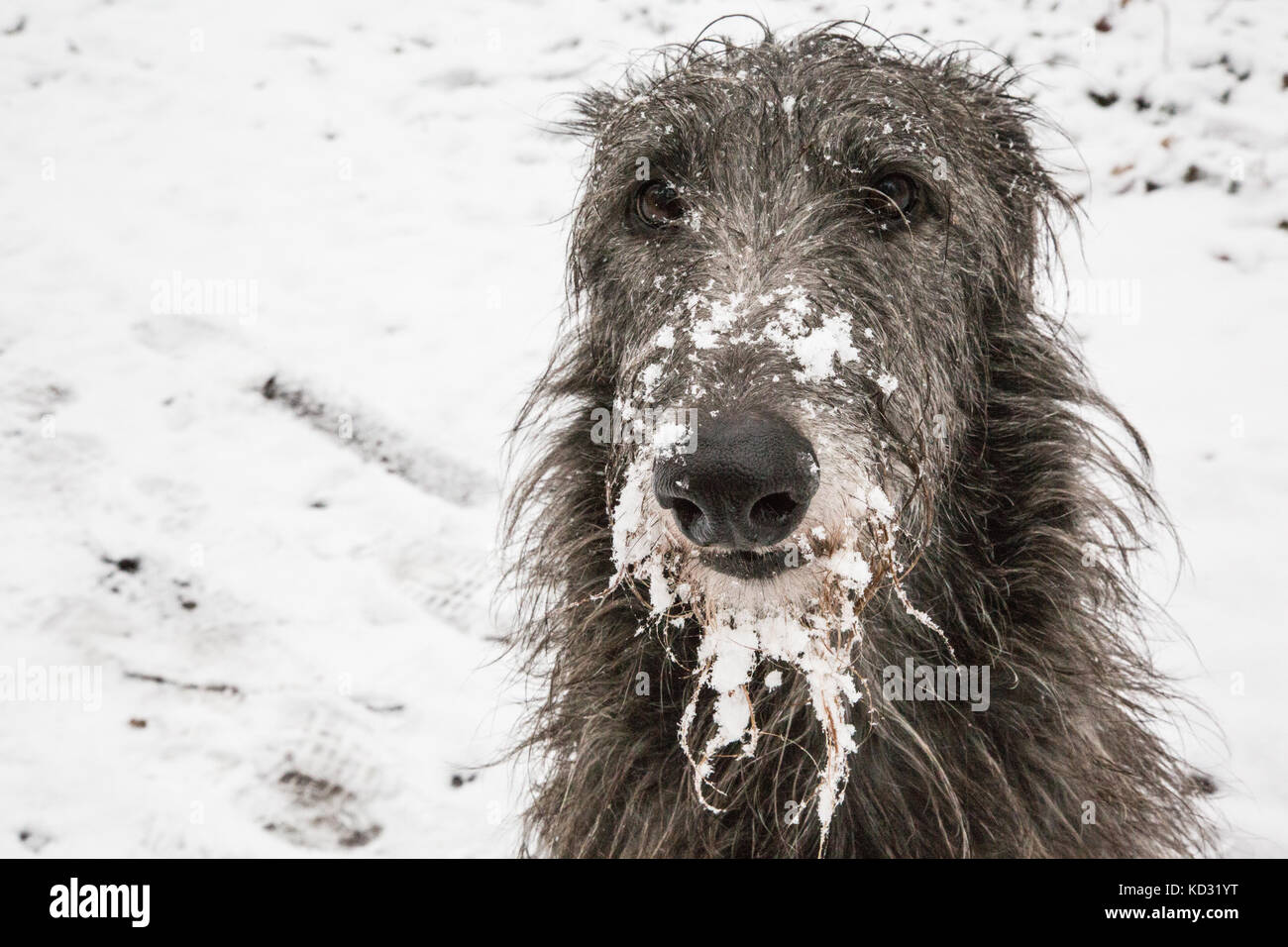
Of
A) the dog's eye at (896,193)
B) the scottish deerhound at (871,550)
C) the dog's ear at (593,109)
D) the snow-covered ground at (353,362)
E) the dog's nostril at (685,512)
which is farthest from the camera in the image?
the snow-covered ground at (353,362)

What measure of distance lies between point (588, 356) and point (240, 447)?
2.33 meters

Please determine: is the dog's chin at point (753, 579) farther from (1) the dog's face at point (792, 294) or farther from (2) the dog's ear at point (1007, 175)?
(2) the dog's ear at point (1007, 175)

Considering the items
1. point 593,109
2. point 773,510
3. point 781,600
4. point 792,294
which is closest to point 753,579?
point 781,600

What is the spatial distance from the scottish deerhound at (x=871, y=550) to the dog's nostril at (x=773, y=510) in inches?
11.5

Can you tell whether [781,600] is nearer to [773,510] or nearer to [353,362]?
[773,510]

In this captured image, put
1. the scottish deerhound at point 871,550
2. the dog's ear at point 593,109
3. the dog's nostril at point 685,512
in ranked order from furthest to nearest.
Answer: the dog's ear at point 593,109, the scottish deerhound at point 871,550, the dog's nostril at point 685,512

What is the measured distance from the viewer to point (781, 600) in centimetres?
217

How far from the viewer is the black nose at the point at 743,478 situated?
75.6 inches

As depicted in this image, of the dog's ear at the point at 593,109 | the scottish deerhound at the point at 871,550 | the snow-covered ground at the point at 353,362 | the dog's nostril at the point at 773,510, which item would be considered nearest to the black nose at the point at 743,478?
the dog's nostril at the point at 773,510

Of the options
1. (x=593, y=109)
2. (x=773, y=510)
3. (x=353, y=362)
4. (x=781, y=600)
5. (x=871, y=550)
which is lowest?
(x=353, y=362)

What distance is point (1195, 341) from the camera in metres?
4.93

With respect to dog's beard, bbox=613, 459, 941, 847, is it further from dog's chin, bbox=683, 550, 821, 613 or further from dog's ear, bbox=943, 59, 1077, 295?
dog's ear, bbox=943, 59, 1077, 295

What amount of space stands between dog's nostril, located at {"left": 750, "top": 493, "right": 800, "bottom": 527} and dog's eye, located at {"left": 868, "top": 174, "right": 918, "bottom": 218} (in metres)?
1.05

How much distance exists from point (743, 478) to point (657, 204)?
1182 millimetres
